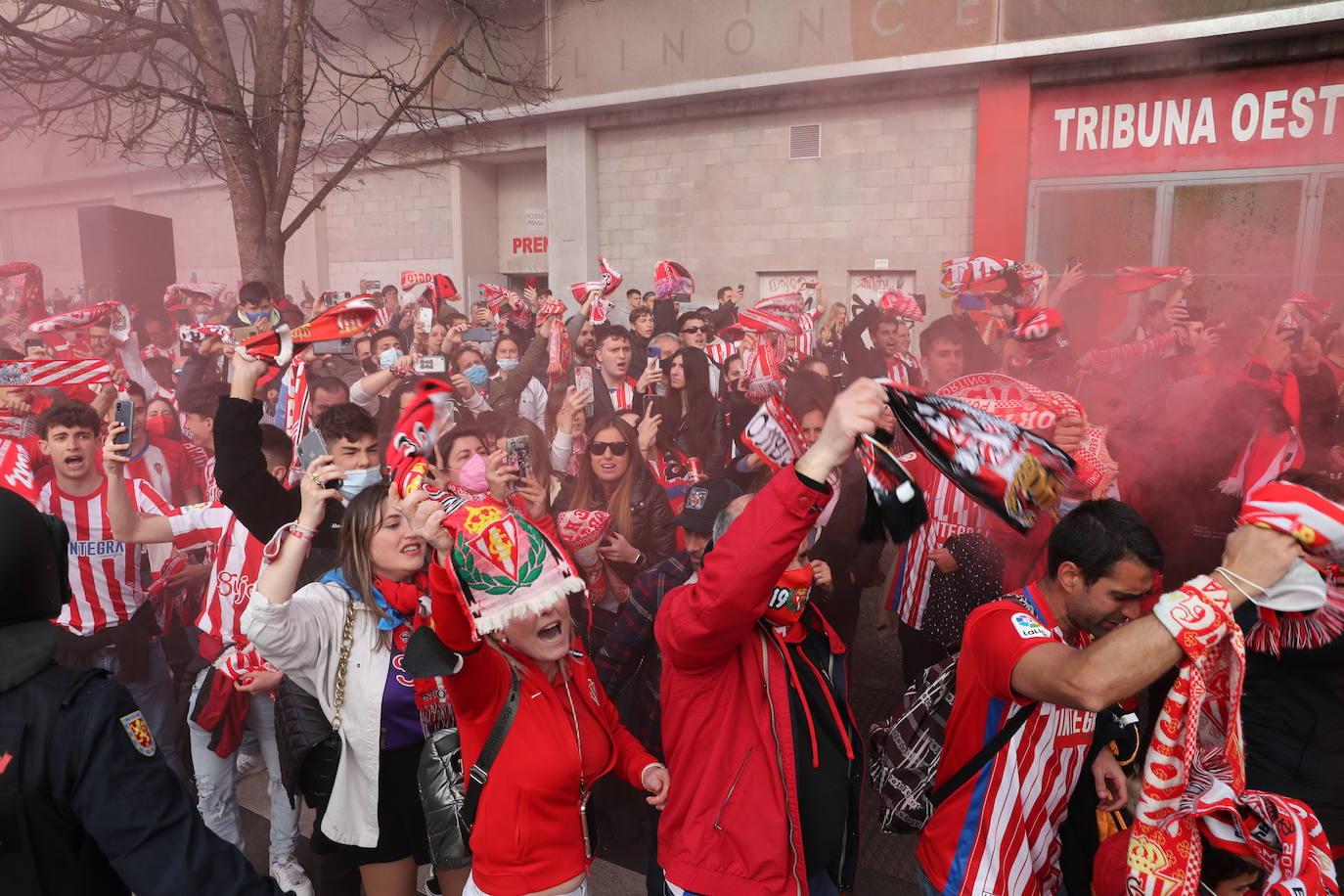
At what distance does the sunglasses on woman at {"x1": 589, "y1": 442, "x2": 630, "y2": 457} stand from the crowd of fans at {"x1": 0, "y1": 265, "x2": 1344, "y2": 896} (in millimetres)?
50

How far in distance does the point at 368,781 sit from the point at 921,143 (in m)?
12.2

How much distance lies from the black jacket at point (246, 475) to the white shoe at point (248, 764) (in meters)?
2.23

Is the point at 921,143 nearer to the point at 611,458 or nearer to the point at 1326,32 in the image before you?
the point at 1326,32

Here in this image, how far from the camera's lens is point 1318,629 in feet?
7.56

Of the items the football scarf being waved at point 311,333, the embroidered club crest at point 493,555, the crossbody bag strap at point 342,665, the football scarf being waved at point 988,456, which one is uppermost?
the football scarf being waved at point 311,333

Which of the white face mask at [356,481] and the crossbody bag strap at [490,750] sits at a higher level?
the white face mask at [356,481]

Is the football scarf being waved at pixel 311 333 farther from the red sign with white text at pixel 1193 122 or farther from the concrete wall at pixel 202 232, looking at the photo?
the concrete wall at pixel 202 232

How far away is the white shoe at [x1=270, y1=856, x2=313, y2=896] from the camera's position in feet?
10.9

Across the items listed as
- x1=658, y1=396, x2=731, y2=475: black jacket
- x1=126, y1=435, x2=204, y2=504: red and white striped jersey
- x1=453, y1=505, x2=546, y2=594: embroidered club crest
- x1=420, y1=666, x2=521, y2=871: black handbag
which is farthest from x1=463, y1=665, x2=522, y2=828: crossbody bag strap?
x1=126, y1=435, x2=204, y2=504: red and white striped jersey

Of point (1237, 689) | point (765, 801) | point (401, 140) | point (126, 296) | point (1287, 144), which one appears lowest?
point (765, 801)

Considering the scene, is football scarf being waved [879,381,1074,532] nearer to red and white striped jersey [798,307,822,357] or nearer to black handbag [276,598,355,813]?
black handbag [276,598,355,813]

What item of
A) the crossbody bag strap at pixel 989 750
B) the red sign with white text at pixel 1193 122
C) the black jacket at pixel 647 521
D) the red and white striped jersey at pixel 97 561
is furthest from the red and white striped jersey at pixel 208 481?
the red sign with white text at pixel 1193 122

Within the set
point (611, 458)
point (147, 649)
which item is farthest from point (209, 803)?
point (611, 458)

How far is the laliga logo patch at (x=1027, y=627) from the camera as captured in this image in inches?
74.6
